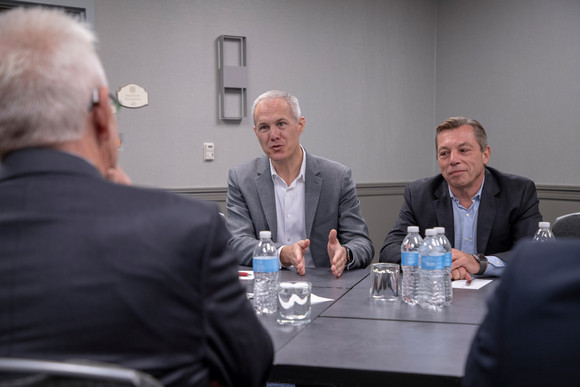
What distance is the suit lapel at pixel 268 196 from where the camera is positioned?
2.99 m

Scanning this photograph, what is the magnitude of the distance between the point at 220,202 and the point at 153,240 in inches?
146

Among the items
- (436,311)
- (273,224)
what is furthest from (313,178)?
(436,311)

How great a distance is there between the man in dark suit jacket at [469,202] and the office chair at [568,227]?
0.58 feet

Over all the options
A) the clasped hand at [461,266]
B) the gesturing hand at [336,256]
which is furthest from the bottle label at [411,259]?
the gesturing hand at [336,256]

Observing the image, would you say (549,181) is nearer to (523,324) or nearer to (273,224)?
(273,224)

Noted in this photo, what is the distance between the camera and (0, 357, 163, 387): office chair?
28.8 inches

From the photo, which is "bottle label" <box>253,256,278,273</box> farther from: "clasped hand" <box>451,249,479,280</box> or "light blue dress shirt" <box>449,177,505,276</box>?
"light blue dress shirt" <box>449,177,505,276</box>

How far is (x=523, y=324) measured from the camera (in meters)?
0.90

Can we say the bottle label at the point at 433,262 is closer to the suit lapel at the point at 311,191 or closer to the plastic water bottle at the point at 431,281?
the plastic water bottle at the point at 431,281

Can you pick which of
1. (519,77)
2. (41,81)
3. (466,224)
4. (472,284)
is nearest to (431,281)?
(472,284)

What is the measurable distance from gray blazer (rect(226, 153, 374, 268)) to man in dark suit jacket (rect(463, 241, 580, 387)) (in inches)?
78.1

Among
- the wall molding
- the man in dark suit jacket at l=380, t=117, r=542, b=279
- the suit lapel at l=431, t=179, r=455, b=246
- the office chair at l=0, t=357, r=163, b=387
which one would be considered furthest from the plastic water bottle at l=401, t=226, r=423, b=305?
the wall molding

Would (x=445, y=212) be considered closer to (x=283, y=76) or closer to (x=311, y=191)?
(x=311, y=191)

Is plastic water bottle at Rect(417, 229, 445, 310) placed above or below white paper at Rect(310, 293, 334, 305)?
above
